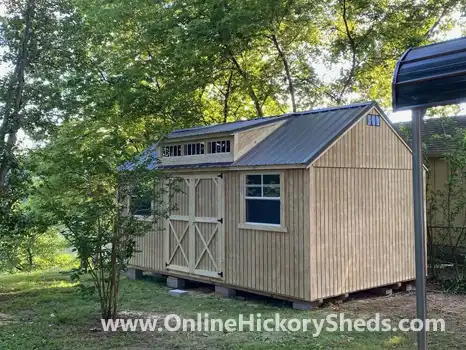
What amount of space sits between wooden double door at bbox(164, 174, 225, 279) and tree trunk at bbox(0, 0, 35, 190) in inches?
127

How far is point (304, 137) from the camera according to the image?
855 cm

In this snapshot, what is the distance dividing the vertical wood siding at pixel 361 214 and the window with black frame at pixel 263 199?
758mm

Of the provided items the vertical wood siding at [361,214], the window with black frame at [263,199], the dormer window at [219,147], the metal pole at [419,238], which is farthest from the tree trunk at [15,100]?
the metal pole at [419,238]

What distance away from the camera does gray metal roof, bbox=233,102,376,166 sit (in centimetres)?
788

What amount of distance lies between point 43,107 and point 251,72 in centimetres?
911

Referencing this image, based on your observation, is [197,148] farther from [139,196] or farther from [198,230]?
[139,196]

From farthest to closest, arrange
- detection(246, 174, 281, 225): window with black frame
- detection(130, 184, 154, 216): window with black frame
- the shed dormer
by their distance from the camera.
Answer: the shed dormer, detection(246, 174, 281, 225): window with black frame, detection(130, 184, 154, 216): window with black frame

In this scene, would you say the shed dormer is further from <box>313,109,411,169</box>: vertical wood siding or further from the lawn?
the lawn

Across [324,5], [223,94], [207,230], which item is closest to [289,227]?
[207,230]

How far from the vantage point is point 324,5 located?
48.2 ft

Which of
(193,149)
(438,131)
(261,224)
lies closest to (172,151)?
(193,149)

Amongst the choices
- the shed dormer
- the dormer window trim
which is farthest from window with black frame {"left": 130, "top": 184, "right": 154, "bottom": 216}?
the dormer window trim

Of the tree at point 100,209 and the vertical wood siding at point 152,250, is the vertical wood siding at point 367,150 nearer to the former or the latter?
the tree at point 100,209

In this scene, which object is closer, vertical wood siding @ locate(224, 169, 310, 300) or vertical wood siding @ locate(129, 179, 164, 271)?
vertical wood siding @ locate(224, 169, 310, 300)
